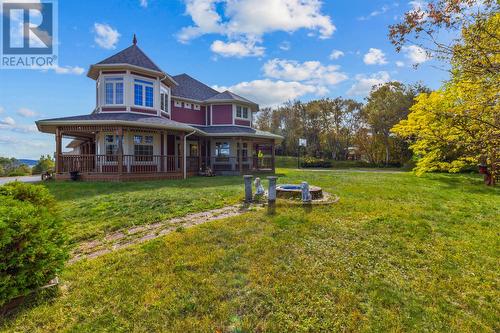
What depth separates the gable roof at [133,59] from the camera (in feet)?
48.9

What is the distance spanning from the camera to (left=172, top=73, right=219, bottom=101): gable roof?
65.6 ft

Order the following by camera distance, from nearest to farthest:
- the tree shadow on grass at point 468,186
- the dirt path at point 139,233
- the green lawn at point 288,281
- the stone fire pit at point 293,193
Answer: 1. the green lawn at point 288,281
2. the dirt path at point 139,233
3. the stone fire pit at point 293,193
4. the tree shadow on grass at point 468,186

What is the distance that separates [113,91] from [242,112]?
967cm

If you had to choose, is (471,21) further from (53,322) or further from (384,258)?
(53,322)

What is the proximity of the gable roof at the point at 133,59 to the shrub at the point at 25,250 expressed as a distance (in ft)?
46.4

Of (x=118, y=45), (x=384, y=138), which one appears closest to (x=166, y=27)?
(x=118, y=45)

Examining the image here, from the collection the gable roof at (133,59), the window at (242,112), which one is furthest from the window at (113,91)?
the window at (242,112)

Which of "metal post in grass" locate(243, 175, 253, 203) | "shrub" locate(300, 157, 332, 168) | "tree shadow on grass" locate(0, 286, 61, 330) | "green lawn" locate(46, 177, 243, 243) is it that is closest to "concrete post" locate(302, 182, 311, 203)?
"metal post in grass" locate(243, 175, 253, 203)

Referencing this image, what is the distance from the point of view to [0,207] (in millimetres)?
2738

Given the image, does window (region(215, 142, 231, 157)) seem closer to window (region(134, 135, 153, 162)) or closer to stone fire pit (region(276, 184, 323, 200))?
window (region(134, 135, 153, 162))

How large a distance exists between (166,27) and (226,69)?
749cm

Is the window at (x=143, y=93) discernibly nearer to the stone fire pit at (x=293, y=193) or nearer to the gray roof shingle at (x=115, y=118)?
the gray roof shingle at (x=115, y=118)

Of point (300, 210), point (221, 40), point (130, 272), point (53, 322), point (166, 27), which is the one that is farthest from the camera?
point (221, 40)

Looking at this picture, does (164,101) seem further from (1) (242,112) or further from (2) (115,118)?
(1) (242,112)
